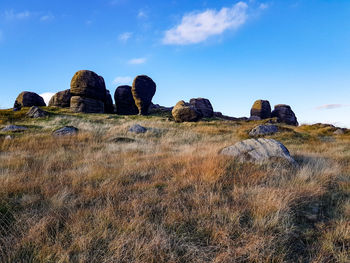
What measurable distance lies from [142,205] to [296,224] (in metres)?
2.33

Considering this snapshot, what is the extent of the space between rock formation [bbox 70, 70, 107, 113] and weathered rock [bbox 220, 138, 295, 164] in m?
35.0

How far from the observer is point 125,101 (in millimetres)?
43219

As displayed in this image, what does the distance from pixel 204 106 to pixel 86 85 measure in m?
22.9

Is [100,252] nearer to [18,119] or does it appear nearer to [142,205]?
[142,205]

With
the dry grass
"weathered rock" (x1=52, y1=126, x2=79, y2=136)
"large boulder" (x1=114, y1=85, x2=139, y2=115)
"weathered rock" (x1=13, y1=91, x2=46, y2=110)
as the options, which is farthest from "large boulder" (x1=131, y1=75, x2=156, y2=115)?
the dry grass

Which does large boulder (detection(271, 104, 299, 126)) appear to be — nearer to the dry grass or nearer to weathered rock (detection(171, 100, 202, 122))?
weathered rock (detection(171, 100, 202, 122))

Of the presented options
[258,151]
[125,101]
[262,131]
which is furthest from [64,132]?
[125,101]

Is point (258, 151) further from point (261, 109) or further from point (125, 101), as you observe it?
point (261, 109)

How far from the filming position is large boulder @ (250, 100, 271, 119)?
46162mm

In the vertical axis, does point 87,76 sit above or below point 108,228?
above

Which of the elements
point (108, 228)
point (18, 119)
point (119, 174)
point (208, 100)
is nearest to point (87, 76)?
point (18, 119)

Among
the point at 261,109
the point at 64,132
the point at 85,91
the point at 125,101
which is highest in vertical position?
the point at 85,91

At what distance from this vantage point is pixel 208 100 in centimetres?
4253

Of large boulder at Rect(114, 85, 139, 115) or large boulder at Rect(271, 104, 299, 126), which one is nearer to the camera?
large boulder at Rect(114, 85, 139, 115)
